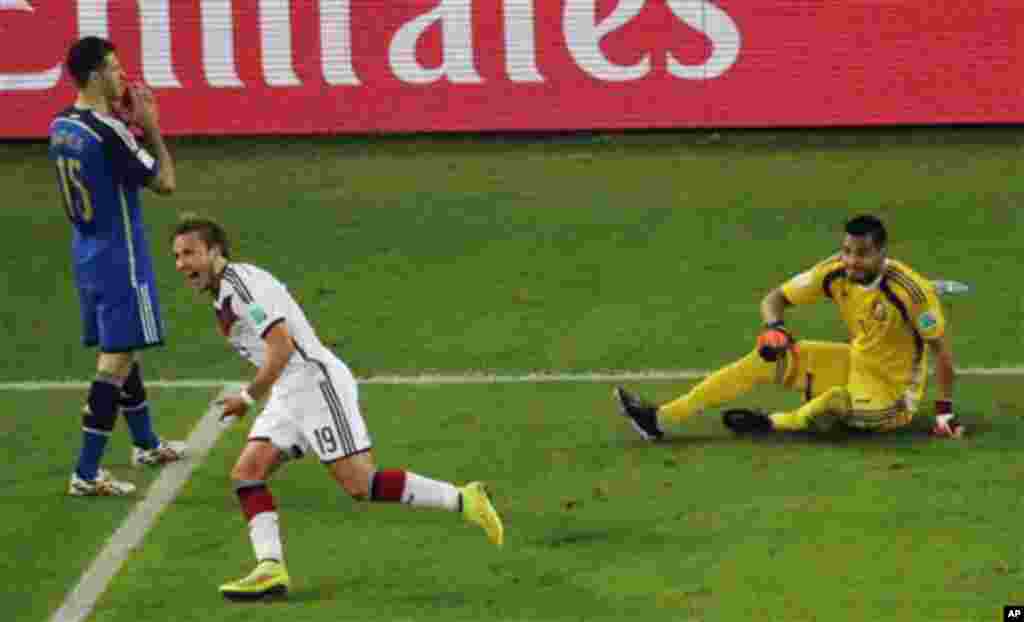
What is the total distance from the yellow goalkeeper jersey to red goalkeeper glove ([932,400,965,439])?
167 mm

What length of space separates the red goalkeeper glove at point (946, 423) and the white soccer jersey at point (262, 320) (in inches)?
148

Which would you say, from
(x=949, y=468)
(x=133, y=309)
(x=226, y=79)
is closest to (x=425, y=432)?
(x=133, y=309)

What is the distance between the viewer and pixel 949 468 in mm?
11977

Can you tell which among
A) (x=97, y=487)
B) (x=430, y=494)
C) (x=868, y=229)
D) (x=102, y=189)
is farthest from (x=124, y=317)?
(x=868, y=229)

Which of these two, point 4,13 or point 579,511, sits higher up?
point 4,13

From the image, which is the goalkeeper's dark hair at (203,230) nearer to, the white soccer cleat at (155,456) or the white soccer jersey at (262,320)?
the white soccer jersey at (262,320)

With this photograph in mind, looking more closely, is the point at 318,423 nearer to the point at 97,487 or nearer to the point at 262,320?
the point at 262,320

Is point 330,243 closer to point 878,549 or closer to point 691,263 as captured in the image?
point 691,263

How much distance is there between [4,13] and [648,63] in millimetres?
5777

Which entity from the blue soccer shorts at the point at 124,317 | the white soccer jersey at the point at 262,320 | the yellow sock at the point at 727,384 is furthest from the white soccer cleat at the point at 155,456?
the yellow sock at the point at 727,384

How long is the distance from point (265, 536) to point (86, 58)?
9.77ft

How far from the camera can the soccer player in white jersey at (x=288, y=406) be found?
1039 cm

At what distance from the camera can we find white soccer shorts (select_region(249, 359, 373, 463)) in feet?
34.4

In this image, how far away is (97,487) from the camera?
39.2 feet
